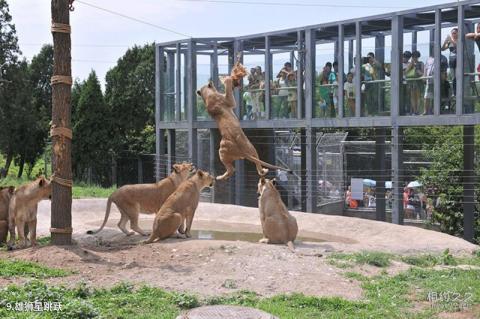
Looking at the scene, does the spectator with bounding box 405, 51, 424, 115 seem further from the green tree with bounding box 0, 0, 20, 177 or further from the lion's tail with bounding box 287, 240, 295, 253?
the green tree with bounding box 0, 0, 20, 177

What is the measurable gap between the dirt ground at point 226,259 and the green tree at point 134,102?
59.1 ft

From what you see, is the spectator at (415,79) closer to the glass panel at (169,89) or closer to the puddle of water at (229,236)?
the puddle of water at (229,236)

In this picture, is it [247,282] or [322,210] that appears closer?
[247,282]

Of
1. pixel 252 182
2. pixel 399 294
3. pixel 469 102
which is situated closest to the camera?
pixel 399 294

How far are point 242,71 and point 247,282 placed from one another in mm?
5078

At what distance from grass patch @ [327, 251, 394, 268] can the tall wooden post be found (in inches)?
156

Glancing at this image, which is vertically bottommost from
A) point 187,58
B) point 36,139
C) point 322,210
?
point 322,210

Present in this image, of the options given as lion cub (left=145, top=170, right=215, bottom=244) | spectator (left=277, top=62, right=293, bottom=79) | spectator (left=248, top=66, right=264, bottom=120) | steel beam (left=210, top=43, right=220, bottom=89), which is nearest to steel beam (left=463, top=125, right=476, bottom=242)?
spectator (left=277, top=62, right=293, bottom=79)

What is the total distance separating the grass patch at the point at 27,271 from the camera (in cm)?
841

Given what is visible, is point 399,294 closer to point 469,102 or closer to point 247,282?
point 247,282

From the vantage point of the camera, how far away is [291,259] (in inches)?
369

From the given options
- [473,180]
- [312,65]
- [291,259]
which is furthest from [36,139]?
[291,259]

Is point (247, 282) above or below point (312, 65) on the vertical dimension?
below

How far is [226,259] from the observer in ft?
30.3
